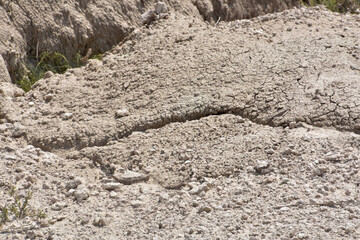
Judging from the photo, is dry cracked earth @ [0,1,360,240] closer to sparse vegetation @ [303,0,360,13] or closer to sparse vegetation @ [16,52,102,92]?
sparse vegetation @ [16,52,102,92]

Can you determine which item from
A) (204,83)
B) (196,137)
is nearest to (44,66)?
(204,83)

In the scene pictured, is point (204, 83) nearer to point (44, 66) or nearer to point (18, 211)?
point (44, 66)

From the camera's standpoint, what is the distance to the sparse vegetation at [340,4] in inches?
239

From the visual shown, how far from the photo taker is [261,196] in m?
3.45

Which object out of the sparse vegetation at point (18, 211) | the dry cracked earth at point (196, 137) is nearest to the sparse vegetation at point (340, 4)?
the dry cracked earth at point (196, 137)

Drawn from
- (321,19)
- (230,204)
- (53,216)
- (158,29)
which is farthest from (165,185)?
(321,19)

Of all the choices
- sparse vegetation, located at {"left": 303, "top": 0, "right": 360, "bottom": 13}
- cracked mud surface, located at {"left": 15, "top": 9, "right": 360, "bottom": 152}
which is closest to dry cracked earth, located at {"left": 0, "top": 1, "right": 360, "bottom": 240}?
cracked mud surface, located at {"left": 15, "top": 9, "right": 360, "bottom": 152}

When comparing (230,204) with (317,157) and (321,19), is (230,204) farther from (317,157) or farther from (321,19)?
(321,19)

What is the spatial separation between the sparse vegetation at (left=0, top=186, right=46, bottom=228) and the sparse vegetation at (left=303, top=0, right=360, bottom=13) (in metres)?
3.85

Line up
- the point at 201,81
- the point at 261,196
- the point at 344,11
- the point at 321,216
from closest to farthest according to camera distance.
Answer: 1. the point at 321,216
2. the point at 261,196
3. the point at 201,81
4. the point at 344,11

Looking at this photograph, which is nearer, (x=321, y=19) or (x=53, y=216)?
(x=53, y=216)

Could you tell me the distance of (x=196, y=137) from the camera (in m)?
3.97

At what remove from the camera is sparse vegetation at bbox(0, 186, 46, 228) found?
3.43 m

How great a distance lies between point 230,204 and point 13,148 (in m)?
1.60
